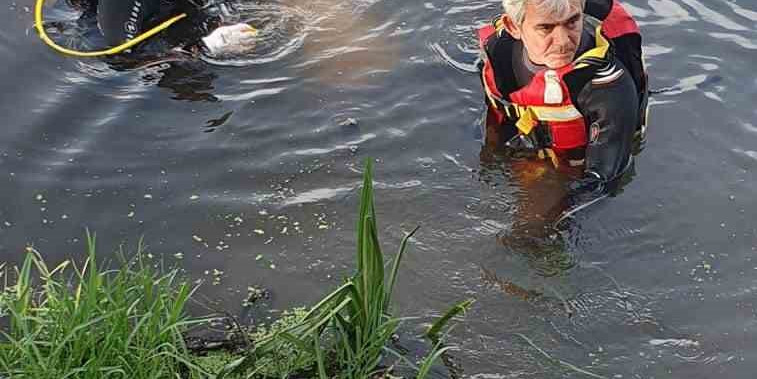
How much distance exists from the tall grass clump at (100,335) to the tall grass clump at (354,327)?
0.76 ft

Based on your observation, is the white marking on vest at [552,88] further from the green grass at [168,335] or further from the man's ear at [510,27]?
the green grass at [168,335]

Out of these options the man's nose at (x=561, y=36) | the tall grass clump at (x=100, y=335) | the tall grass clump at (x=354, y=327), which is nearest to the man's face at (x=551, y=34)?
the man's nose at (x=561, y=36)

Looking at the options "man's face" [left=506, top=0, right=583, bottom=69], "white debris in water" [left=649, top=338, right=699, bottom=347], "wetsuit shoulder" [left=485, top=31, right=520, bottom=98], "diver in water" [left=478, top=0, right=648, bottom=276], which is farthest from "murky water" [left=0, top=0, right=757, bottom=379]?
"man's face" [left=506, top=0, right=583, bottom=69]

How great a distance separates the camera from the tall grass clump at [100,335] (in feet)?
9.39

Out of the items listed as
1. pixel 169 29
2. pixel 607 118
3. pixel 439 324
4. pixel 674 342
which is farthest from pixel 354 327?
pixel 169 29

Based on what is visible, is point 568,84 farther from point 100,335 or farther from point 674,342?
point 100,335

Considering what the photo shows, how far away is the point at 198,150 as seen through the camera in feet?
15.5

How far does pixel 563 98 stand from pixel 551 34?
0.32m

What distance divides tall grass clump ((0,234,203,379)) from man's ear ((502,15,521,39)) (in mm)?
2345

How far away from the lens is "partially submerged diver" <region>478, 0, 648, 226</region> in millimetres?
4242

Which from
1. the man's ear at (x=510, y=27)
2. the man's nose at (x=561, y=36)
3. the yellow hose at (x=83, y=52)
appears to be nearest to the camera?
the man's nose at (x=561, y=36)

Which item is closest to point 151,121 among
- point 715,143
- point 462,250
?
point 462,250

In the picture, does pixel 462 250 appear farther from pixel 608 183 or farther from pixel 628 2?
pixel 628 2

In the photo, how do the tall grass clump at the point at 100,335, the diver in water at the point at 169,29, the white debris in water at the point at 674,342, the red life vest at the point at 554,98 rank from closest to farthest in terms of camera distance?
the tall grass clump at the point at 100,335 < the white debris in water at the point at 674,342 < the red life vest at the point at 554,98 < the diver in water at the point at 169,29
